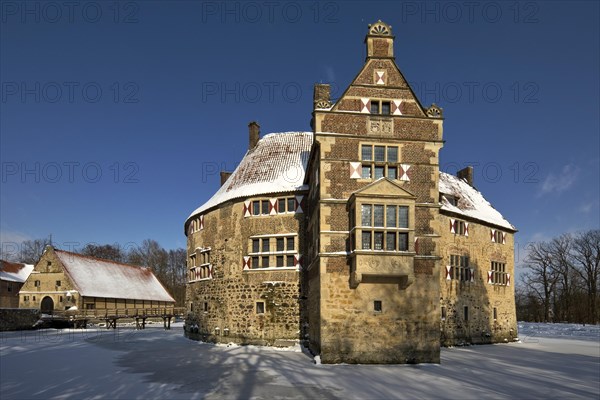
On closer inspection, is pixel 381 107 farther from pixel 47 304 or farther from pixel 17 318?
pixel 47 304

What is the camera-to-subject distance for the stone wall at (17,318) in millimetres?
38344

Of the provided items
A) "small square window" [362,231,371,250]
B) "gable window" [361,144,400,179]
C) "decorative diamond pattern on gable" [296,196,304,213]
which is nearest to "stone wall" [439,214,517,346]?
"decorative diamond pattern on gable" [296,196,304,213]

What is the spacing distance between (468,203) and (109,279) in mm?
39576

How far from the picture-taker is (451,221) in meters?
28.7

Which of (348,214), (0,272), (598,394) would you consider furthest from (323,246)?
(0,272)

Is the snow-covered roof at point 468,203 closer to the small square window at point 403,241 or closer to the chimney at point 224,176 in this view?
the small square window at point 403,241

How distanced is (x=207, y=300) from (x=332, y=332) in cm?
1224

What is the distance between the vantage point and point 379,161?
20094mm

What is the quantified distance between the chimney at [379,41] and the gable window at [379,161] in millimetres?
4193

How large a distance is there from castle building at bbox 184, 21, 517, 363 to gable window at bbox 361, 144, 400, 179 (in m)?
0.05

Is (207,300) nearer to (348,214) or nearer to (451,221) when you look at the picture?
(348,214)

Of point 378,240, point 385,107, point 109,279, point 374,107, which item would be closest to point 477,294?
point 378,240

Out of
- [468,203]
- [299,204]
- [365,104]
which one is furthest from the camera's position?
[468,203]

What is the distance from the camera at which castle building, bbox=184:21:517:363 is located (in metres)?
18.8
